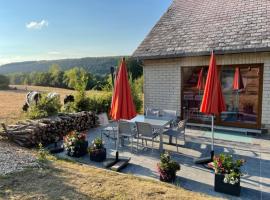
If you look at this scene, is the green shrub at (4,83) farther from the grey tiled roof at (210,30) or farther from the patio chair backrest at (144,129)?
the patio chair backrest at (144,129)

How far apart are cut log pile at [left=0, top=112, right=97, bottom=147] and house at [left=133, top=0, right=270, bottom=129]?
379 centimetres

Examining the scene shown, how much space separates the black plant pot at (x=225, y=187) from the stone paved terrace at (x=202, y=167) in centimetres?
10

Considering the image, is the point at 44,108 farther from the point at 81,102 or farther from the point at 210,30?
the point at 210,30

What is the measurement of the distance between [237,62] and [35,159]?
25.5 ft

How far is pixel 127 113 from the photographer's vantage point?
597 cm

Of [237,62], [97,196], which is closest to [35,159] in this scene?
[97,196]

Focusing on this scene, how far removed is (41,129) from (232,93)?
7.52 meters

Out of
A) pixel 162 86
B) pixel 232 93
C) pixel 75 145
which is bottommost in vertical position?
pixel 75 145

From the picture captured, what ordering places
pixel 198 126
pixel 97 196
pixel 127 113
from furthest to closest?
pixel 198 126, pixel 127 113, pixel 97 196

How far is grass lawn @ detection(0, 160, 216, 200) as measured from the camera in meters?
4.45

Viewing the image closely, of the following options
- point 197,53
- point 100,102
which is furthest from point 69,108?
point 197,53

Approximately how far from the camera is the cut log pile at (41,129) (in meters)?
7.63

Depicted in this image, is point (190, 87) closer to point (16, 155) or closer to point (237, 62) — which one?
point (237, 62)

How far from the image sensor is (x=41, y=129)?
7.89 meters
